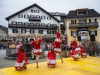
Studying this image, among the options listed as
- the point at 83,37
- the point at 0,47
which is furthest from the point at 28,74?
the point at 83,37

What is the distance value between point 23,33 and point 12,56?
90.8 feet

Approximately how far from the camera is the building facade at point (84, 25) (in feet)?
126

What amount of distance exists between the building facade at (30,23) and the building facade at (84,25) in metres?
4.99

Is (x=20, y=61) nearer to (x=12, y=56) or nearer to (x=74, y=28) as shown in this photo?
(x=12, y=56)

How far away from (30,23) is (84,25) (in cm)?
1747

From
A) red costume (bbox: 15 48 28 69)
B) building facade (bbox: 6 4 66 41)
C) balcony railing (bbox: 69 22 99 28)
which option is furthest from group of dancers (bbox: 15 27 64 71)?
building facade (bbox: 6 4 66 41)

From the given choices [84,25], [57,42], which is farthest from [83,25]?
[57,42]

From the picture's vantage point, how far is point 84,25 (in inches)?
1516

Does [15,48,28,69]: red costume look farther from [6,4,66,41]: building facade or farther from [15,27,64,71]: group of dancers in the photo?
[6,4,66,41]: building facade

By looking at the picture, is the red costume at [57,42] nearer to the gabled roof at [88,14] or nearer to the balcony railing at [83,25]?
the balcony railing at [83,25]

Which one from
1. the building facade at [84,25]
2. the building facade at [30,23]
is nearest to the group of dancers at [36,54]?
the building facade at [84,25]

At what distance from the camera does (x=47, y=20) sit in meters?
43.6

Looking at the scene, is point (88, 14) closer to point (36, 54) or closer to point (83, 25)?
point (83, 25)

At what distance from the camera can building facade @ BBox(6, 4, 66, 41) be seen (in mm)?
40734
